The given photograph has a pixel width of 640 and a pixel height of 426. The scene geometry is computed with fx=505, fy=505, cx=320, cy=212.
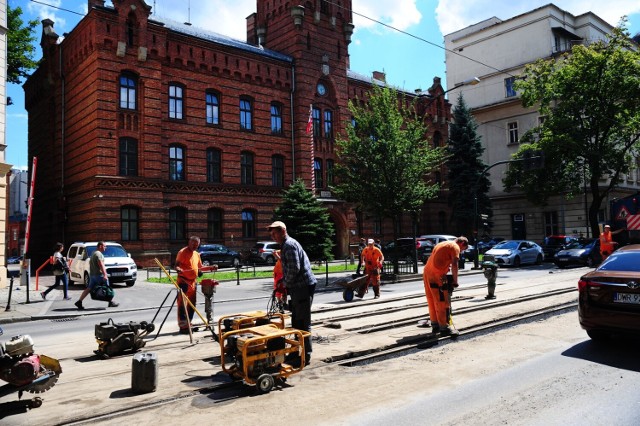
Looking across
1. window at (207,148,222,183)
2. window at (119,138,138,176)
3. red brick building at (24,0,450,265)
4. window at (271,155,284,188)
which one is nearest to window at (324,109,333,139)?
red brick building at (24,0,450,265)

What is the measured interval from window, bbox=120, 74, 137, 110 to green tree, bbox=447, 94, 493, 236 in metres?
26.3

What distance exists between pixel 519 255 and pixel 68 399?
2660 cm

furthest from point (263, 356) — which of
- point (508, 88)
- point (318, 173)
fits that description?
point (508, 88)

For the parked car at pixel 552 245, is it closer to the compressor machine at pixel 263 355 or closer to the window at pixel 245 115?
the window at pixel 245 115

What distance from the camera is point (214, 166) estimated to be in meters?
33.1

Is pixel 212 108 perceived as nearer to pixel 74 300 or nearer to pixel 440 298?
pixel 74 300

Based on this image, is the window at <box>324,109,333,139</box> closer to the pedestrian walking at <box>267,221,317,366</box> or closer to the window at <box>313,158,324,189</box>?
the window at <box>313,158,324,189</box>

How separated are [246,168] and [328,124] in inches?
321

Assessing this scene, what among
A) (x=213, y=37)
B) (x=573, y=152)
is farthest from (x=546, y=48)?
(x=213, y=37)

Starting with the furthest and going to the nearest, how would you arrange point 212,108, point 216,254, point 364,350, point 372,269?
point 212,108, point 216,254, point 372,269, point 364,350

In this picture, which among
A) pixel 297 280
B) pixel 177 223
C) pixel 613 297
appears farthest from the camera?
pixel 177 223

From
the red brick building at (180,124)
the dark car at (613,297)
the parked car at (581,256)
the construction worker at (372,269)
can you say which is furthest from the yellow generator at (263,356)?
the parked car at (581,256)

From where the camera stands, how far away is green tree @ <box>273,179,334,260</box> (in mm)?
27469

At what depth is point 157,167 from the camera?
29812 millimetres
